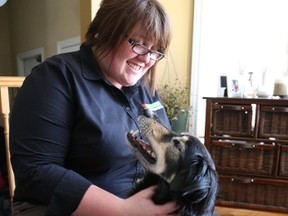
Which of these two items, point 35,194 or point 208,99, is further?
point 208,99

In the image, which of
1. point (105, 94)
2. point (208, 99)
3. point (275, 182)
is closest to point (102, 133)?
point (105, 94)

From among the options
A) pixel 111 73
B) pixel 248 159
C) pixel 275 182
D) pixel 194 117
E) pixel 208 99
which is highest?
pixel 111 73

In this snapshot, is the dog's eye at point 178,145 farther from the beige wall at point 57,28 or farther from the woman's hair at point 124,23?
the beige wall at point 57,28

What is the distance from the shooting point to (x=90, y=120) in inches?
30.0

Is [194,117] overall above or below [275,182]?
above

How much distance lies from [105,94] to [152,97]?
0.31 metres

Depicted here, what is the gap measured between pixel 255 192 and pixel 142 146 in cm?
165

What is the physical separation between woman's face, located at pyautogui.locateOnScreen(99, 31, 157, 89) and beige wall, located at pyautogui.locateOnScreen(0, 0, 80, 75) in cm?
176

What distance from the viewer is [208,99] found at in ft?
6.86

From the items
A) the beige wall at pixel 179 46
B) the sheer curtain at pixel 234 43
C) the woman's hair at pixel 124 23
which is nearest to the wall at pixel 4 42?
the beige wall at pixel 179 46

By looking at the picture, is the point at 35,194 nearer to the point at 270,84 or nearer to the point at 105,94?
the point at 105,94

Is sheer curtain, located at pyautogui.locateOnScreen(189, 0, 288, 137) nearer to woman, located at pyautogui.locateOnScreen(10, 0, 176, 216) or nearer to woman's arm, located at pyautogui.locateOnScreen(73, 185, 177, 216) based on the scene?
woman, located at pyautogui.locateOnScreen(10, 0, 176, 216)

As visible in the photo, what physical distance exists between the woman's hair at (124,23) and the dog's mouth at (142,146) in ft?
0.98

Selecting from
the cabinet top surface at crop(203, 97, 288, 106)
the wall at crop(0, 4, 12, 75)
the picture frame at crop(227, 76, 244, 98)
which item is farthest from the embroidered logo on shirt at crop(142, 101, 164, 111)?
the wall at crop(0, 4, 12, 75)
